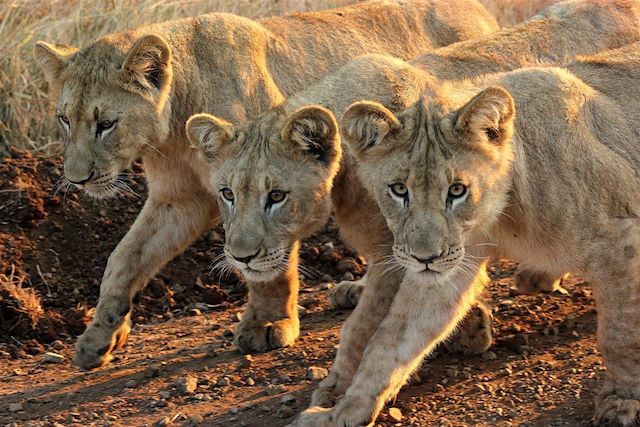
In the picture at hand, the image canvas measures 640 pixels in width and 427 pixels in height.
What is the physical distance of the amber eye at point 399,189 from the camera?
15.7ft

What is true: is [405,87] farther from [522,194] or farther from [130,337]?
[130,337]

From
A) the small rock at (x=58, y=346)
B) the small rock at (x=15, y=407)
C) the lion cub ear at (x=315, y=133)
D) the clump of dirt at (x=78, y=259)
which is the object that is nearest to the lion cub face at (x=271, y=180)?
the lion cub ear at (x=315, y=133)

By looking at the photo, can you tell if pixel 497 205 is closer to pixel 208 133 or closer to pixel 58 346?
pixel 208 133

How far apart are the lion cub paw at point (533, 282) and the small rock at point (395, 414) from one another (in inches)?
66.0

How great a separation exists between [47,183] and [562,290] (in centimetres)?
348

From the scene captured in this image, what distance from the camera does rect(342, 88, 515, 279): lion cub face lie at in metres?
4.67

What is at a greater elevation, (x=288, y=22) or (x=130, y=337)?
(x=288, y=22)

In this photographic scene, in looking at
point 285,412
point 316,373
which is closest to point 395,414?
point 285,412

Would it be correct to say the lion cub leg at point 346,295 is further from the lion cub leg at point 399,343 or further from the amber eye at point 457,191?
the amber eye at point 457,191

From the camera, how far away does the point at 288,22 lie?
7.12 metres

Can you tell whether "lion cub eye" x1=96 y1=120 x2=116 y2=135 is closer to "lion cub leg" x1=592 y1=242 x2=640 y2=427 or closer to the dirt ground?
the dirt ground

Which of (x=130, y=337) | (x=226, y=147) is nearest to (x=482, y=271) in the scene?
(x=226, y=147)

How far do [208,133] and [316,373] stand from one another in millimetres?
1252

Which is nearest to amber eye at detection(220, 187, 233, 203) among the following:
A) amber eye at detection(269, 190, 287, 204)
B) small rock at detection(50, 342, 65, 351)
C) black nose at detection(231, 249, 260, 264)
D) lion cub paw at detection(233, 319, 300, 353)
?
amber eye at detection(269, 190, 287, 204)
